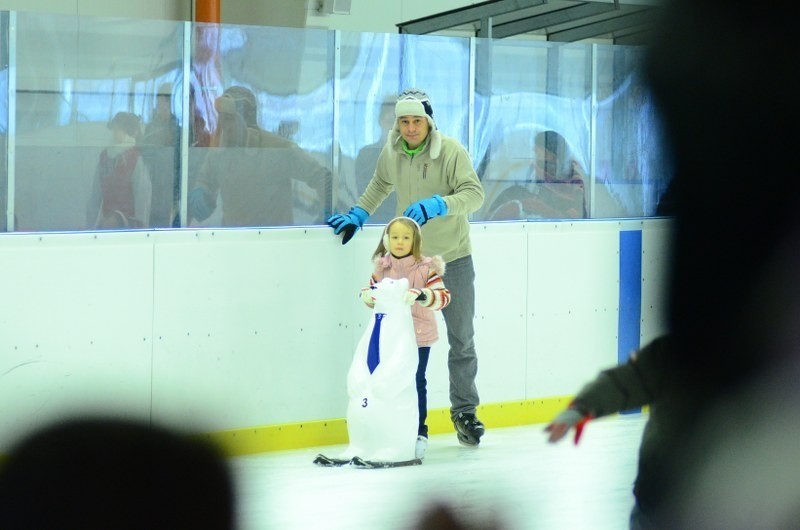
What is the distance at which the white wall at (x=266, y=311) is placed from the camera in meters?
4.33

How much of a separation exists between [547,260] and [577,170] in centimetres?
53

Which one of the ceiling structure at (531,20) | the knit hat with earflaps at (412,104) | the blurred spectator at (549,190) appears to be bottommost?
the blurred spectator at (549,190)

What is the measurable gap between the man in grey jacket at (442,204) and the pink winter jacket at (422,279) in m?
0.16

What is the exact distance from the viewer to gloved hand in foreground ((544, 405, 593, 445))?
631 millimetres

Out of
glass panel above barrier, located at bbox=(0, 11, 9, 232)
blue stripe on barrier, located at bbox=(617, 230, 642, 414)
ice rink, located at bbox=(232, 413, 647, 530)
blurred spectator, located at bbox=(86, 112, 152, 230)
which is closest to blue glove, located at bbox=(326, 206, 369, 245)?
blurred spectator, located at bbox=(86, 112, 152, 230)

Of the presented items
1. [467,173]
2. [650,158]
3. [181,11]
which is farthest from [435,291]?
[181,11]

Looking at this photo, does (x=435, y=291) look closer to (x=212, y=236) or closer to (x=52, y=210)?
(x=212, y=236)

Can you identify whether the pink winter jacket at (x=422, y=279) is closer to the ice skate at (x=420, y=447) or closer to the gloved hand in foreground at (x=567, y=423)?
the ice skate at (x=420, y=447)

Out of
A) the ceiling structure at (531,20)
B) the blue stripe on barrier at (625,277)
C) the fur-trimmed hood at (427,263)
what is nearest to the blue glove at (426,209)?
the fur-trimmed hood at (427,263)

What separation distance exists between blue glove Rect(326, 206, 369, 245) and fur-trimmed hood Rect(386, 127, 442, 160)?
0.37 meters

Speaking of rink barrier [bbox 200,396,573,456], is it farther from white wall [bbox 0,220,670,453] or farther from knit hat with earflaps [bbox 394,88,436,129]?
knit hat with earflaps [bbox 394,88,436,129]

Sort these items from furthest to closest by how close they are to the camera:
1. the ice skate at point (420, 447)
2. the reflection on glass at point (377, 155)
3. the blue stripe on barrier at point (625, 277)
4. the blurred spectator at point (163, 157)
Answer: the blue stripe on barrier at point (625, 277) → the reflection on glass at point (377, 155) → the blurred spectator at point (163, 157) → the ice skate at point (420, 447)

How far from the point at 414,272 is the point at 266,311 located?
0.72m

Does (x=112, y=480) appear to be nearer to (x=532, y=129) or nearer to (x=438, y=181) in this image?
(x=438, y=181)
